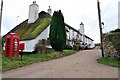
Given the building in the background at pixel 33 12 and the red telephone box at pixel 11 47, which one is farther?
the building in the background at pixel 33 12

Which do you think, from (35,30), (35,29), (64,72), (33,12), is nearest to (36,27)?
(35,29)

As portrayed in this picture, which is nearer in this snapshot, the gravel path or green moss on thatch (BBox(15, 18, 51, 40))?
the gravel path

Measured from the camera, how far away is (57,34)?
84.3ft

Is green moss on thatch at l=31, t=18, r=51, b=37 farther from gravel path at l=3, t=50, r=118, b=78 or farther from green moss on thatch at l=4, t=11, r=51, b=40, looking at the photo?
gravel path at l=3, t=50, r=118, b=78

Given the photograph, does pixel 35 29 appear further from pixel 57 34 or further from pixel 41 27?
pixel 57 34

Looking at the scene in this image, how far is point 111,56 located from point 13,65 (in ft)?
29.1

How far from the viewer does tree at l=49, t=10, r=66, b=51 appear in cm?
2553

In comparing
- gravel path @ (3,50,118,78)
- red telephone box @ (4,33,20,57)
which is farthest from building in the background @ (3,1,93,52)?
gravel path @ (3,50,118,78)

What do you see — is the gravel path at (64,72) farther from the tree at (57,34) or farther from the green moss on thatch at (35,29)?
the green moss on thatch at (35,29)

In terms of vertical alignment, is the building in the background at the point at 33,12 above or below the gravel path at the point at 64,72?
above

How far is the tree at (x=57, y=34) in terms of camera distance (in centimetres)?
2553

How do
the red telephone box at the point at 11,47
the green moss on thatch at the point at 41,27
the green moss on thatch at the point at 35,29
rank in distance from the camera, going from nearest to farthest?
the red telephone box at the point at 11,47
the green moss on thatch at the point at 35,29
the green moss on thatch at the point at 41,27

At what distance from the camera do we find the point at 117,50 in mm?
17703

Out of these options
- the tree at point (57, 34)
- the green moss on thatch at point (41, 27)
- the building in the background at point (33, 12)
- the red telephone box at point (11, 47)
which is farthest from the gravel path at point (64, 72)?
the building in the background at point (33, 12)
